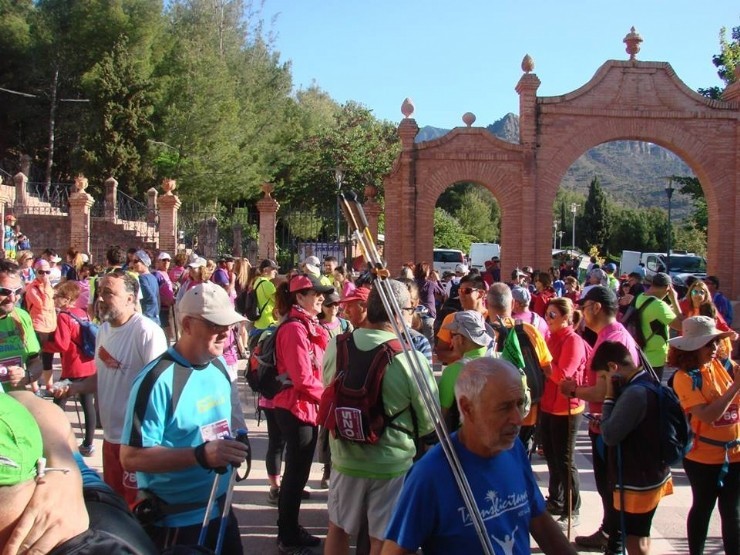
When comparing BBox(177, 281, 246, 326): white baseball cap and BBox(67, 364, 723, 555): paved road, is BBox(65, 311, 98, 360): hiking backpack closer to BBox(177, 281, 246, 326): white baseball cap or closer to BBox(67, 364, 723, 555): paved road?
BBox(67, 364, 723, 555): paved road

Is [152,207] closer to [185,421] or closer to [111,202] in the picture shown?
[111,202]

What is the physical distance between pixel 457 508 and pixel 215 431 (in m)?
1.31

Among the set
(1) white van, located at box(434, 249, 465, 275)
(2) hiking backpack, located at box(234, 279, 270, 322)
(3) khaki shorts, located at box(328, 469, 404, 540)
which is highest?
(1) white van, located at box(434, 249, 465, 275)

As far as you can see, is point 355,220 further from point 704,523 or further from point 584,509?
point 584,509

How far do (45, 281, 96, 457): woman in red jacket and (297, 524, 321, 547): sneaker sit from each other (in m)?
3.12

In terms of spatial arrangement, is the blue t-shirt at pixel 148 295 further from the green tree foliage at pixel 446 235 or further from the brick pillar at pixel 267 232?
the green tree foliage at pixel 446 235

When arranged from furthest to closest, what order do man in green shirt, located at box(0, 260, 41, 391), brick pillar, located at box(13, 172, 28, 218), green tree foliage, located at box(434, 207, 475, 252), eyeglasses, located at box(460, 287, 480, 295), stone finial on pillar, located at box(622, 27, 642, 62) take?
green tree foliage, located at box(434, 207, 475, 252), brick pillar, located at box(13, 172, 28, 218), stone finial on pillar, located at box(622, 27, 642, 62), eyeglasses, located at box(460, 287, 480, 295), man in green shirt, located at box(0, 260, 41, 391)

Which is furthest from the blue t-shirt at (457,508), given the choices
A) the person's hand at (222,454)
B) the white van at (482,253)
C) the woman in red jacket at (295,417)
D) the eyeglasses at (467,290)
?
the white van at (482,253)

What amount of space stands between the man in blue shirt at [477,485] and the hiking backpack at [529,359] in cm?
279

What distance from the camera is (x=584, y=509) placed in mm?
6414

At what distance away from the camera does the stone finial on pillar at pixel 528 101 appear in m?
21.7

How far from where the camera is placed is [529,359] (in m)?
5.79

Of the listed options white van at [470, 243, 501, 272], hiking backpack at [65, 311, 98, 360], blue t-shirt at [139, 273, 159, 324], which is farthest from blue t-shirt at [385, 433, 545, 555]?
white van at [470, 243, 501, 272]

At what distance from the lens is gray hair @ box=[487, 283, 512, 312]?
19.9ft
